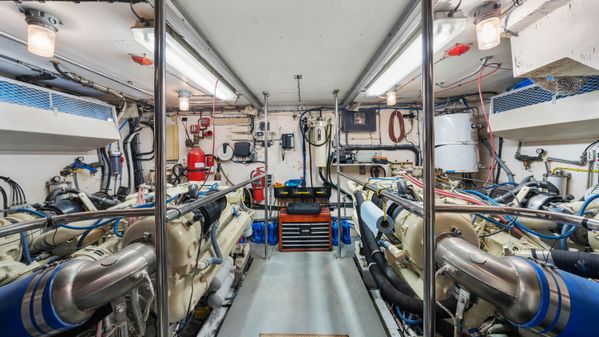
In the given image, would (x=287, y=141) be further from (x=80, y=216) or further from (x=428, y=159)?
(x=428, y=159)

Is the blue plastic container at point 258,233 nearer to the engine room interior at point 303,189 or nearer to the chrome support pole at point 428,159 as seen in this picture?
the engine room interior at point 303,189

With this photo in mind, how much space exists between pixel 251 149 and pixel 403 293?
3.10 metres

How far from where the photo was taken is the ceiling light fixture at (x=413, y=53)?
4.52 ft

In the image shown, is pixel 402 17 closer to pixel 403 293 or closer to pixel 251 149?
pixel 403 293

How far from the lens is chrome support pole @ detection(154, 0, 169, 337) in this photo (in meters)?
0.71

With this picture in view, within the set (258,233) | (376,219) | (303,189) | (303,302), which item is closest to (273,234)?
(258,233)

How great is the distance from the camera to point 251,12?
1.37 metres

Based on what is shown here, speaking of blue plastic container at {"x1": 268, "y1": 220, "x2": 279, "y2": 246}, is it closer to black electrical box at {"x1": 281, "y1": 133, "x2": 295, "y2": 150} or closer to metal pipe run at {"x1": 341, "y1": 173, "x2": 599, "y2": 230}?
black electrical box at {"x1": 281, "y1": 133, "x2": 295, "y2": 150}

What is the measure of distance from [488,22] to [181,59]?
2368 millimetres

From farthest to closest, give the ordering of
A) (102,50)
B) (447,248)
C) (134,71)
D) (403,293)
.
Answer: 1. (134,71)
2. (102,50)
3. (403,293)
4. (447,248)

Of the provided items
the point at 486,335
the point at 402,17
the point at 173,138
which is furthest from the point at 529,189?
the point at 173,138

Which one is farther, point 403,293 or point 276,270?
point 276,270

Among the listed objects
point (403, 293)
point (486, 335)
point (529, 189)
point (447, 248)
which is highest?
point (529, 189)

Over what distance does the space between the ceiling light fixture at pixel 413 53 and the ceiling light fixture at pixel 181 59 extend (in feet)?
5.94
